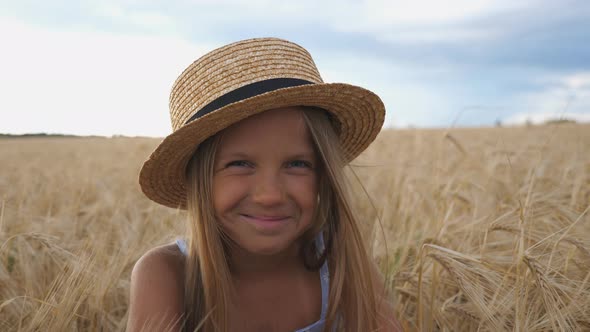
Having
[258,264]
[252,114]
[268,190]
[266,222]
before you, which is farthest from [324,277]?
[252,114]

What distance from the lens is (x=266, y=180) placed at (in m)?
1.25

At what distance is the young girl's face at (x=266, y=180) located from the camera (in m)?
1.26

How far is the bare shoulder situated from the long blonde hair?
0.13ft

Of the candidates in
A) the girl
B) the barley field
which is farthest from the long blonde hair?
the barley field

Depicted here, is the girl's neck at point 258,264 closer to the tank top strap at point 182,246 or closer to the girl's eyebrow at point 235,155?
the tank top strap at point 182,246

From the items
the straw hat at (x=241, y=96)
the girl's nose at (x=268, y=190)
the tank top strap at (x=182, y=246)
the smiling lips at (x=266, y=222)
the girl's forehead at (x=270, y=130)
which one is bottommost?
the tank top strap at (x=182, y=246)

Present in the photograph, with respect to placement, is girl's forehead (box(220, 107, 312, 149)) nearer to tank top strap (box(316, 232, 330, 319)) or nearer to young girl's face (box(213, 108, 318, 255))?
young girl's face (box(213, 108, 318, 255))

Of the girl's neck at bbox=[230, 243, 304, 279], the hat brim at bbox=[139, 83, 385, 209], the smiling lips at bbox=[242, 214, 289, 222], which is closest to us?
the hat brim at bbox=[139, 83, 385, 209]

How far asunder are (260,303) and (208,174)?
0.45 m

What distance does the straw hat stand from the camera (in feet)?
4.03

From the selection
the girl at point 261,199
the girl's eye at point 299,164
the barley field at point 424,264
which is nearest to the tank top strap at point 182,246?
the girl at point 261,199

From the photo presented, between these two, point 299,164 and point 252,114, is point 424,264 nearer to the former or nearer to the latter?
point 299,164

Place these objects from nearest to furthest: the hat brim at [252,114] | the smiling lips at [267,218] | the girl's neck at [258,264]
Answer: the hat brim at [252,114], the smiling lips at [267,218], the girl's neck at [258,264]

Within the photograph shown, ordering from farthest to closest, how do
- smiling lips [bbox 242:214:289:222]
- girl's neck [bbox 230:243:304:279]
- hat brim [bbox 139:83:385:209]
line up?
girl's neck [bbox 230:243:304:279] → smiling lips [bbox 242:214:289:222] → hat brim [bbox 139:83:385:209]
